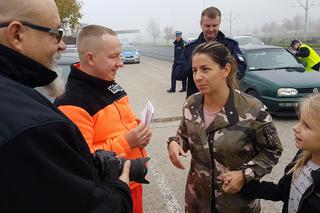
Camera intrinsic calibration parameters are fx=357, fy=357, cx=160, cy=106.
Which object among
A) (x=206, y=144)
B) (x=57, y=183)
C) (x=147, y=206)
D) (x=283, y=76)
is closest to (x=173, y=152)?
(x=206, y=144)

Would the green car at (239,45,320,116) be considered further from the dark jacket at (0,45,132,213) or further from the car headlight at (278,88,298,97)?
the dark jacket at (0,45,132,213)

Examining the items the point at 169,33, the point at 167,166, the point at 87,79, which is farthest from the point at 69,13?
the point at 169,33

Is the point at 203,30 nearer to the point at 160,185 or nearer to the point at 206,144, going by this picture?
the point at 160,185

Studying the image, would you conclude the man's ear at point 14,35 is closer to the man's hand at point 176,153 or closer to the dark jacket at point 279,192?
the man's hand at point 176,153

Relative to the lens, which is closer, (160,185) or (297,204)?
(297,204)

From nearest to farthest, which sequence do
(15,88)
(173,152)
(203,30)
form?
→ 1. (15,88)
2. (173,152)
3. (203,30)

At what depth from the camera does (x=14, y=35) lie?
48.4 inches

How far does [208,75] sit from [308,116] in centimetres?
66

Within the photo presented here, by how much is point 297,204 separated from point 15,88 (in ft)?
5.29

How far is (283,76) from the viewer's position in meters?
7.60

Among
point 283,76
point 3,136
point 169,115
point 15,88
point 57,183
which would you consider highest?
point 15,88

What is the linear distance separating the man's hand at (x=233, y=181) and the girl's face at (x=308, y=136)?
1.27 feet

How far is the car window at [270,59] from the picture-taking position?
27.4 ft

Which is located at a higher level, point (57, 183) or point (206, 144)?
point (57, 183)
